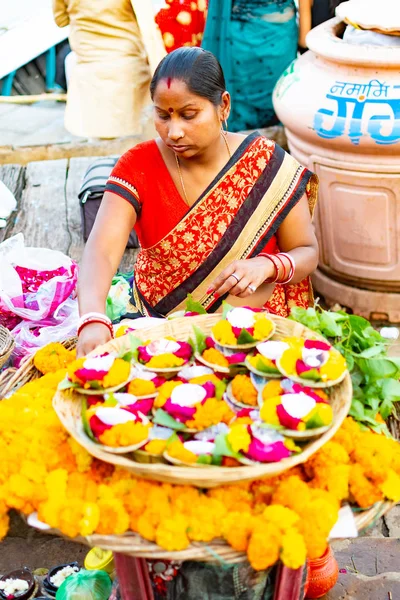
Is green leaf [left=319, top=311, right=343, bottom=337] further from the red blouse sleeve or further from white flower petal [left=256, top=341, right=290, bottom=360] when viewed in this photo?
the red blouse sleeve

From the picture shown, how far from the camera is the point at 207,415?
1632 millimetres

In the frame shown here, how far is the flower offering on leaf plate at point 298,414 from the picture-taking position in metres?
1.56

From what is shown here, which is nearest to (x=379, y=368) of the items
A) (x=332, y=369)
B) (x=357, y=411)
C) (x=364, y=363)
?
(x=364, y=363)

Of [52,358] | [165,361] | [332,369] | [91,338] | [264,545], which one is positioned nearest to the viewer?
[264,545]

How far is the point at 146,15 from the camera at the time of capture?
5.09 m

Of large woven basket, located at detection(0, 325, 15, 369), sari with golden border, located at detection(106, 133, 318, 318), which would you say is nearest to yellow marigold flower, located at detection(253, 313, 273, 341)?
sari with golden border, located at detection(106, 133, 318, 318)

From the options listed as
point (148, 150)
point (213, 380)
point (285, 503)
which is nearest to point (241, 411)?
point (213, 380)

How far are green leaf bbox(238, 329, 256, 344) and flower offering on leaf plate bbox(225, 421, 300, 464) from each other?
317 mm

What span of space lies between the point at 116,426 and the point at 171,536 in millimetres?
237

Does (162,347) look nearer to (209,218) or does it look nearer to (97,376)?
(97,376)

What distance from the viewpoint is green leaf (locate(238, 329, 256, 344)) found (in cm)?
185

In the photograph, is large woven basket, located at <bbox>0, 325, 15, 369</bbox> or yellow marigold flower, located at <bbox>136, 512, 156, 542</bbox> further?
large woven basket, located at <bbox>0, 325, 15, 369</bbox>

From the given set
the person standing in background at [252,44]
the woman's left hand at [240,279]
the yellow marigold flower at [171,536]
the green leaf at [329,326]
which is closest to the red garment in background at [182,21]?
the person standing in background at [252,44]

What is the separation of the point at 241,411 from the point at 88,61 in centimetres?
421
